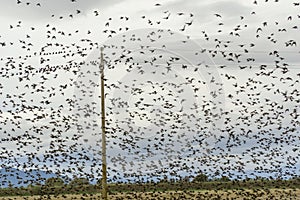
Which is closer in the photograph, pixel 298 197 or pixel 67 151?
pixel 67 151

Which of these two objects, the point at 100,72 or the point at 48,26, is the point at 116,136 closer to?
the point at 100,72

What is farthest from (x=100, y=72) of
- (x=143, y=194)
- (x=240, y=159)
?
(x=143, y=194)

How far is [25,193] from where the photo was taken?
70000 mm

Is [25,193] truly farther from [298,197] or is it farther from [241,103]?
[241,103]

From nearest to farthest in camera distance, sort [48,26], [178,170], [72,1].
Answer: [72,1] → [48,26] → [178,170]

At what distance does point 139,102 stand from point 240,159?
10530 mm

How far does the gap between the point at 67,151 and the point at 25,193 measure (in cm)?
3029

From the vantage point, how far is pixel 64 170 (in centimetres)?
4259

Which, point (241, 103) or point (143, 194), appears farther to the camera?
point (143, 194)

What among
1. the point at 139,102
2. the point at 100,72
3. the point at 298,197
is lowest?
the point at 298,197

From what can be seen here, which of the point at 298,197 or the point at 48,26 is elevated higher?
the point at 48,26

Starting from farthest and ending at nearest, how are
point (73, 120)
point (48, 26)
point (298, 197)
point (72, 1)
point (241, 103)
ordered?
point (298, 197) < point (73, 120) < point (241, 103) < point (48, 26) < point (72, 1)

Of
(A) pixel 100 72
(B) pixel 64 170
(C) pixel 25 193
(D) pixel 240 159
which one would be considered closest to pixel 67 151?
(B) pixel 64 170

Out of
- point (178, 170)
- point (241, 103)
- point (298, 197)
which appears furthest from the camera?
point (298, 197)
